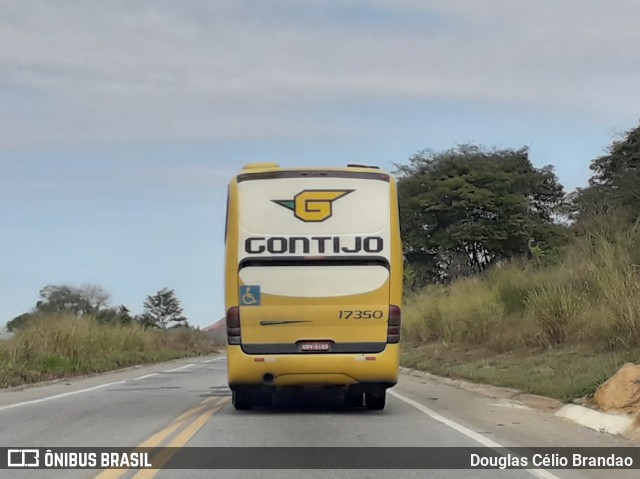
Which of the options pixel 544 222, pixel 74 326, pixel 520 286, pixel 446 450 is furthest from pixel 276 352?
pixel 544 222

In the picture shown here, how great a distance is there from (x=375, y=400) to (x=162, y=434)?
4.05 metres

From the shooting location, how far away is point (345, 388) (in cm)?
1294

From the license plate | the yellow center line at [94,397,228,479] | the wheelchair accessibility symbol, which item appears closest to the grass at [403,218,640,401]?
the license plate

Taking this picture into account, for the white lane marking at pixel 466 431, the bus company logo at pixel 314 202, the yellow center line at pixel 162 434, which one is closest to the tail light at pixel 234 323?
the yellow center line at pixel 162 434

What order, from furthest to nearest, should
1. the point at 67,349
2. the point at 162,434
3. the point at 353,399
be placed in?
the point at 67,349 → the point at 353,399 → the point at 162,434

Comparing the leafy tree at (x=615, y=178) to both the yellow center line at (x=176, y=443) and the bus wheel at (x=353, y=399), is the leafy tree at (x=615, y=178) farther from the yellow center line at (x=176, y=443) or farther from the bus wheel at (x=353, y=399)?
the yellow center line at (x=176, y=443)

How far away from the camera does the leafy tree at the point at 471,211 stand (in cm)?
4228

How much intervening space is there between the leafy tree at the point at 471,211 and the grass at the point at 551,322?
555 inches

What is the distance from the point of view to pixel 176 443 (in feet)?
32.1

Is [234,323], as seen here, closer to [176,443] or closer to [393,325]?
[393,325]

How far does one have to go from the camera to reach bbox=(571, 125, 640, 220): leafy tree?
89.3ft

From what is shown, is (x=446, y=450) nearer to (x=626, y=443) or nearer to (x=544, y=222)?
(x=626, y=443)

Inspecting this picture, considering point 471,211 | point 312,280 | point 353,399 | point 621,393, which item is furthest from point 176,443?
point 471,211

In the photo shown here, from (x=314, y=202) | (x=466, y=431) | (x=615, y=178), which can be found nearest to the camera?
(x=466, y=431)
